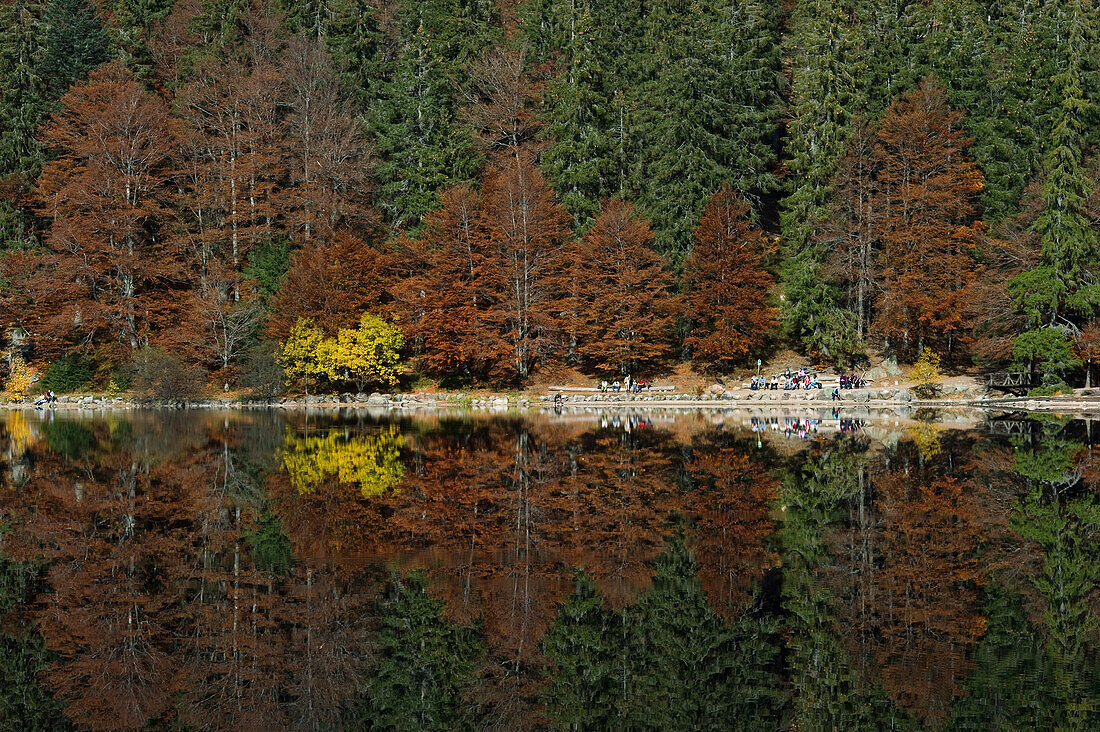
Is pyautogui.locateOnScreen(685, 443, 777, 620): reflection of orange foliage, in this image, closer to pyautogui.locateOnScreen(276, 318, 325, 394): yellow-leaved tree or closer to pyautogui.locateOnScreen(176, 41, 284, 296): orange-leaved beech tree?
pyautogui.locateOnScreen(276, 318, 325, 394): yellow-leaved tree

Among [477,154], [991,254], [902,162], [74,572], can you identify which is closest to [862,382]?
[991,254]

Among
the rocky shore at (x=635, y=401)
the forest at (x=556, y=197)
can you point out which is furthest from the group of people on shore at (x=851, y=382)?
the forest at (x=556, y=197)

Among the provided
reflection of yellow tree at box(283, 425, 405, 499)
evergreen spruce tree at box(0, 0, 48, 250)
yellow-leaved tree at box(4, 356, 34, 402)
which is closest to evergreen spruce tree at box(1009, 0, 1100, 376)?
reflection of yellow tree at box(283, 425, 405, 499)

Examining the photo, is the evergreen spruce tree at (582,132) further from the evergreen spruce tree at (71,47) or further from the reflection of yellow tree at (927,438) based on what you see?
the evergreen spruce tree at (71,47)

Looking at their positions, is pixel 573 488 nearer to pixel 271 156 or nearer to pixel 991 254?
pixel 991 254

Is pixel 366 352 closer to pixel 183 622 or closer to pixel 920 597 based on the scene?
pixel 183 622
